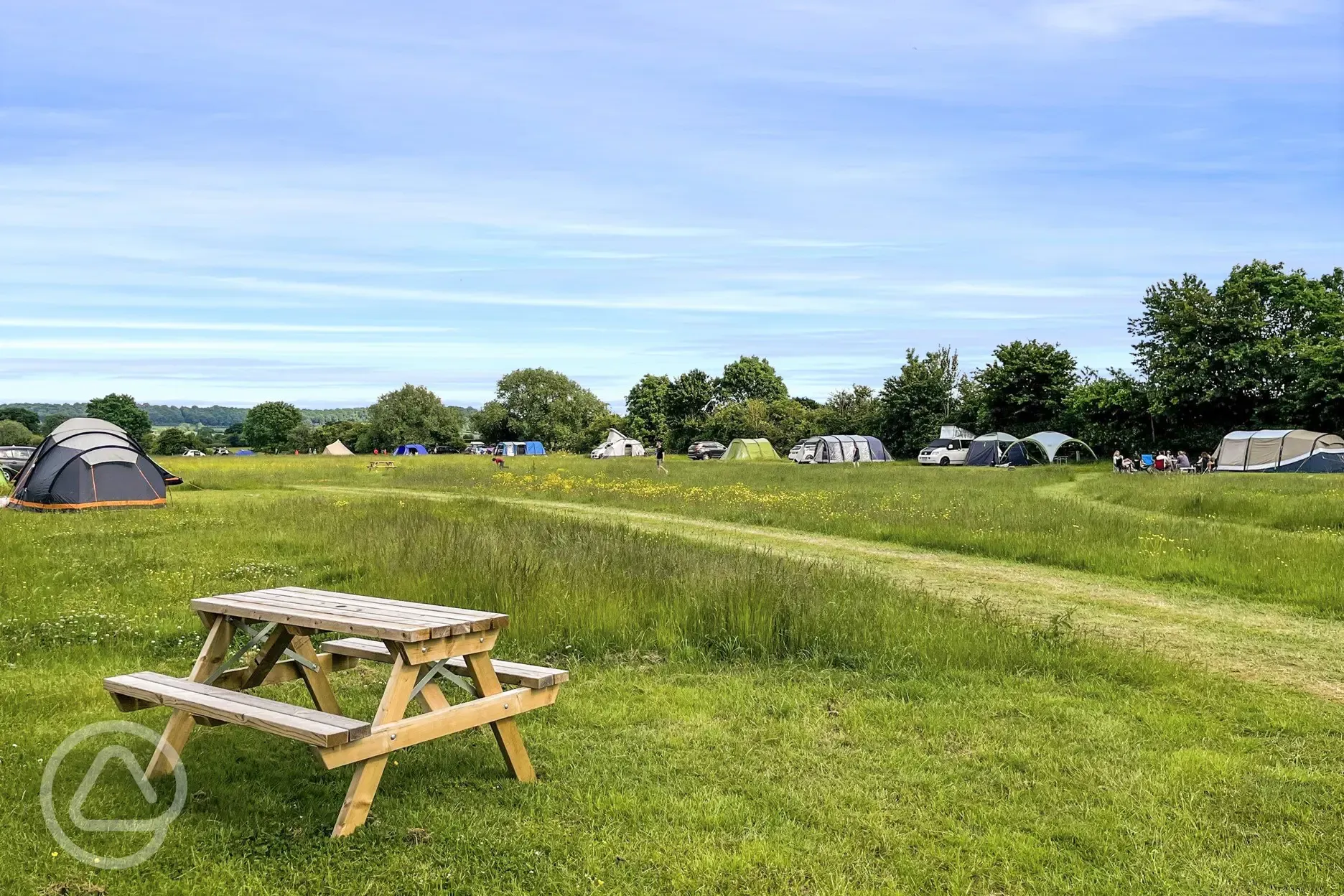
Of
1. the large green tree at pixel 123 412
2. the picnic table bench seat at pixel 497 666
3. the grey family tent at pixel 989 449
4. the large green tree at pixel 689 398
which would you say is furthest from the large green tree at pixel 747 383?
the picnic table bench seat at pixel 497 666

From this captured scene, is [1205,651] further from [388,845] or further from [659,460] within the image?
[659,460]

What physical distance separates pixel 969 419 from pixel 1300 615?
4577 centimetres

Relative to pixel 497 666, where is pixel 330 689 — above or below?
below

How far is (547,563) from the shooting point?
10.7 metres

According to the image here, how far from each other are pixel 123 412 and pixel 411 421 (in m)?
34.7

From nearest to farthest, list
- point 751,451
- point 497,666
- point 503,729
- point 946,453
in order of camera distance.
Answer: point 503,729, point 497,666, point 946,453, point 751,451

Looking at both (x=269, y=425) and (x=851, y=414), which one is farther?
(x=269, y=425)

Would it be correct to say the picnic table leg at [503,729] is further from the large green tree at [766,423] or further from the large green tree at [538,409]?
the large green tree at [538,409]

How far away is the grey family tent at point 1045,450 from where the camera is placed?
4522 centimetres

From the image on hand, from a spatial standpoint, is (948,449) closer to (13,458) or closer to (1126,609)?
(13,458)

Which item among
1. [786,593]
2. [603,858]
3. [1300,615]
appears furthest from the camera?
[1300,615]

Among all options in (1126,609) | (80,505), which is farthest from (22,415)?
(1126,609)

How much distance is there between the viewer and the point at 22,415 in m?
129

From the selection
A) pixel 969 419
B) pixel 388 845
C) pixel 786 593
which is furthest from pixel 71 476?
pixel 969 419
